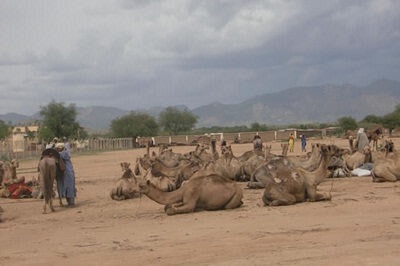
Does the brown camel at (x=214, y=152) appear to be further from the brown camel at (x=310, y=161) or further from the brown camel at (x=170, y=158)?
the brown camel at (x=310, y=161)

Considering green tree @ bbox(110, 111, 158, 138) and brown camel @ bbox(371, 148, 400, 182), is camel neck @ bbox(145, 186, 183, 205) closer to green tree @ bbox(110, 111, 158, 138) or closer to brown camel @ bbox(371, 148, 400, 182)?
brown camel @ bbox(371, 148, 400, 182)

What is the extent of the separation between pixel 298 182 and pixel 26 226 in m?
6.20

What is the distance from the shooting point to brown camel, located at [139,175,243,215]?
1386cm

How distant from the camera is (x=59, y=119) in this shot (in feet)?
335

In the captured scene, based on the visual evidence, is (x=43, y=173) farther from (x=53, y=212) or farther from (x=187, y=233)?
(x=187, y=233)

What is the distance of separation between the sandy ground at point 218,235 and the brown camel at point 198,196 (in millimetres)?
260

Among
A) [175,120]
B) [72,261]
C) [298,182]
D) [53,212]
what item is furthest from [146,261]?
[175,120]

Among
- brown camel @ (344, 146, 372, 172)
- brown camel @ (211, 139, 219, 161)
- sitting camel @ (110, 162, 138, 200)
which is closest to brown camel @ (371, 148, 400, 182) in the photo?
brown camel @ (344, 146, 372, 172)

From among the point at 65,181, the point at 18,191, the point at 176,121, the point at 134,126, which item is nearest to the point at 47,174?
the point at 65,181

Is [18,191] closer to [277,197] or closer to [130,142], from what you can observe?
[277,197]

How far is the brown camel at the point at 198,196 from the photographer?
13.9 meters

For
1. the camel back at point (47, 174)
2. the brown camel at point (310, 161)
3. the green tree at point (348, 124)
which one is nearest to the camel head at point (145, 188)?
the camel back at point (47, 174)

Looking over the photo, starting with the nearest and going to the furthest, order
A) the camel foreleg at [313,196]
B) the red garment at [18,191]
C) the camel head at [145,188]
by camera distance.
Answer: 1. the camel head at [145,188]
2. the camel foreleg at [313,196]
3. the red garment at [18,191]

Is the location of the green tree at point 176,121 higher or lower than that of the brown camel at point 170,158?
higher
